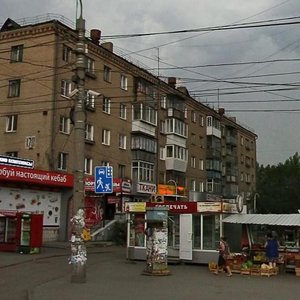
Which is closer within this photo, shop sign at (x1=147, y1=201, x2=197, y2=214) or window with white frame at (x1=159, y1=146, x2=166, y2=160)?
shop sign at (x1=147, y1=201, x2=197, y2=214)

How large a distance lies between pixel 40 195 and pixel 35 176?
2.13 metres

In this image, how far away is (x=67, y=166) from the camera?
3925cm

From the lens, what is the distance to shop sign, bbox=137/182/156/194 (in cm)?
4597

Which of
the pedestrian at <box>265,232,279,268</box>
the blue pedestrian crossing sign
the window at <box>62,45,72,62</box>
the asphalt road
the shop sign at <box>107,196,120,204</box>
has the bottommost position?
the asphalt road

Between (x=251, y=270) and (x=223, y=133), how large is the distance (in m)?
51.9

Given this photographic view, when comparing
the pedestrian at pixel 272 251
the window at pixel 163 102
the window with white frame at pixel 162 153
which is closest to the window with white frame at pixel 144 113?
the window at pixel 163 102

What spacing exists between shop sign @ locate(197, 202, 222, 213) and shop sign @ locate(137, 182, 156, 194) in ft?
74.0

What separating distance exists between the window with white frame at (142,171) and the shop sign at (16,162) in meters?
13.6

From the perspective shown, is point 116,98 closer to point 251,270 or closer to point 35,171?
point 35,171

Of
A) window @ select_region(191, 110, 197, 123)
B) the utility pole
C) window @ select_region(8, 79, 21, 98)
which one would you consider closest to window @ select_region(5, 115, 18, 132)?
window @ select_region(8, 79, 21, 98)

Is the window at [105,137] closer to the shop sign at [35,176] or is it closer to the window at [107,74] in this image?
the window at [107,74]

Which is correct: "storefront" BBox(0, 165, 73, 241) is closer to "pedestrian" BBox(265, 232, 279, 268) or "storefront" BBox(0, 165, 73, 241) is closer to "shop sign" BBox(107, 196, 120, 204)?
"shop sign" BBox(107, 196, 120, 204)

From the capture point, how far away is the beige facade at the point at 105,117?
126ft

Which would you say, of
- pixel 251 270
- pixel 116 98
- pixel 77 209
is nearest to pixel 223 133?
pixel 116 98
